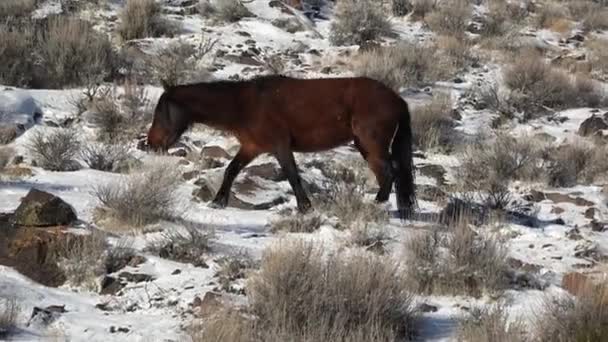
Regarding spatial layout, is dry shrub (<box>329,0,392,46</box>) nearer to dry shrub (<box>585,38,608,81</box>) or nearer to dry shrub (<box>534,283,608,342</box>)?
dry shrub (<box>585,38,608,81</box>)

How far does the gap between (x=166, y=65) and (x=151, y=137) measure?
16.7ft

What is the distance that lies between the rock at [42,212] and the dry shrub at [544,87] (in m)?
8.77

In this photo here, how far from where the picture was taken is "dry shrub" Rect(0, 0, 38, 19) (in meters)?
16.6

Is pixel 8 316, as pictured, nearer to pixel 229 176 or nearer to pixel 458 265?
pixel 458 265

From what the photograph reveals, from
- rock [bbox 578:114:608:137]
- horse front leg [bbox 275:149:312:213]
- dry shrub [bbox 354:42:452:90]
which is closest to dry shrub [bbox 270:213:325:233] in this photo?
horse front leg [bbox 275:149:312:213]

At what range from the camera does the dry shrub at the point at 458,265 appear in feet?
22.1

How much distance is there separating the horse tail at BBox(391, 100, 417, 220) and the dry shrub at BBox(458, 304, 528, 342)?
11.8 feet

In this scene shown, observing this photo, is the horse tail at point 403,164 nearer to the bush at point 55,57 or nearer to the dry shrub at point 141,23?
the bush at point 55,57

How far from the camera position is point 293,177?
30.4 ft

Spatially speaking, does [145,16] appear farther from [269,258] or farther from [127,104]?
[269,258]

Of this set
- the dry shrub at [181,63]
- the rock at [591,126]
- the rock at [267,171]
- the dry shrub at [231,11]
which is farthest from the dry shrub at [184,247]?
the dry shrub at [231,11]

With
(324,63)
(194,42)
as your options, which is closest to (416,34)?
(324,63)

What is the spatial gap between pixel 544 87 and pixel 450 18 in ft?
15.5

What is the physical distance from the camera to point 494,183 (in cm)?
1070
